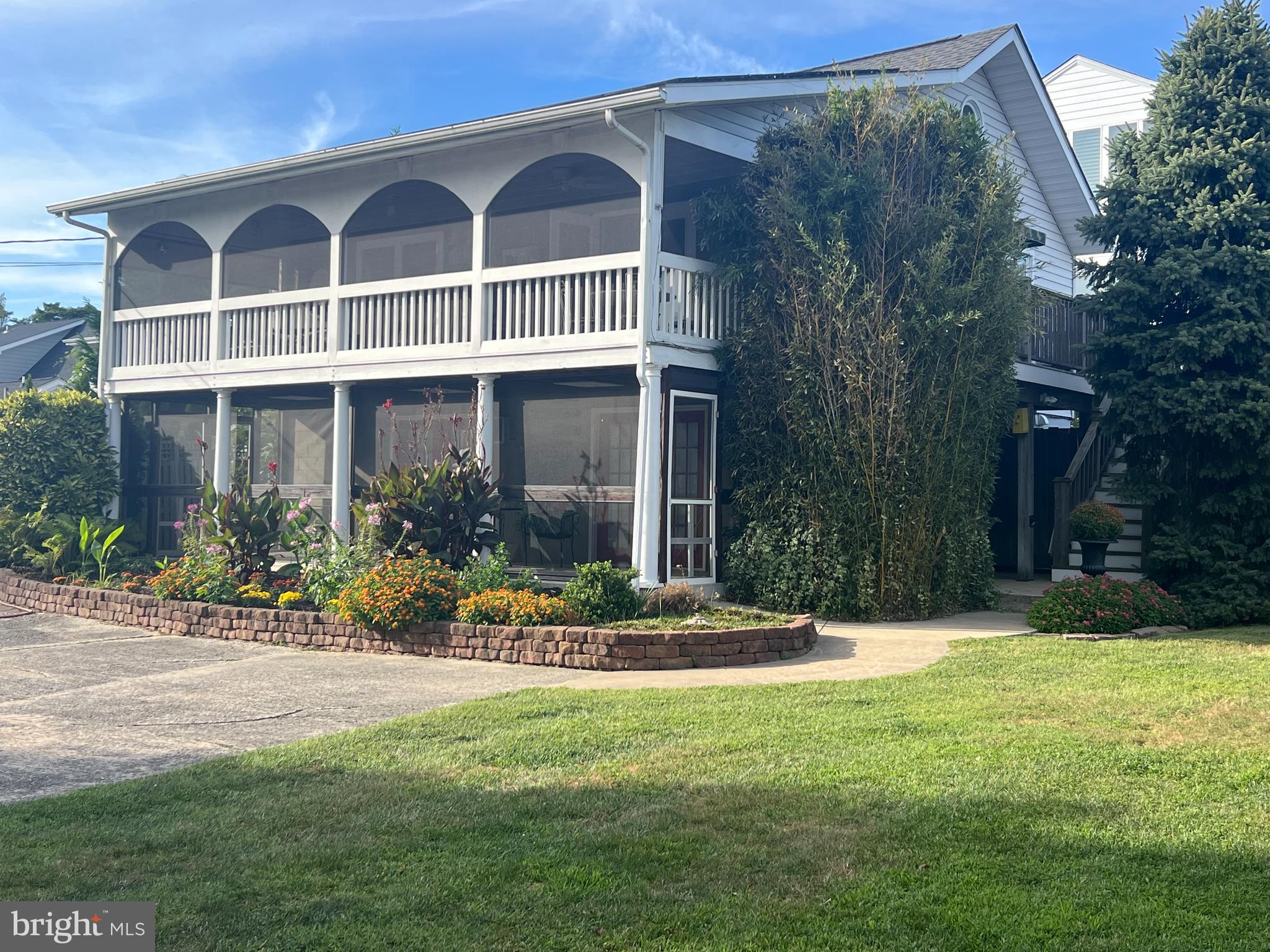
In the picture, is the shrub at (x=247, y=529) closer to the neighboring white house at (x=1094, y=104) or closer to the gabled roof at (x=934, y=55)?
the gabled roof at (x=934, y=55)

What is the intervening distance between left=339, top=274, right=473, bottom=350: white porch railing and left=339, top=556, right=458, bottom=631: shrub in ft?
14.4

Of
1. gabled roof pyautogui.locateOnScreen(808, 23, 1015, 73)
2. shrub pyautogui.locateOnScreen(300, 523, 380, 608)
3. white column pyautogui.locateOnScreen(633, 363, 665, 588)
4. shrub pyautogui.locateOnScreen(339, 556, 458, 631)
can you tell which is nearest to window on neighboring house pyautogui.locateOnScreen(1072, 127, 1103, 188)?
gabled roof pyautogui.locateOnScreen(808, 23, 1015, 73)

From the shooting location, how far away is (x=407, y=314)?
15234 mm

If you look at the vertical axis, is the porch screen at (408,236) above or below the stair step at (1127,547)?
above

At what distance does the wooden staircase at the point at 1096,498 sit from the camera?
48.8 ft

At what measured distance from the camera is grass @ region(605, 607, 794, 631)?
1033 centimetres

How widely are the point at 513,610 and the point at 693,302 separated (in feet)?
15.8

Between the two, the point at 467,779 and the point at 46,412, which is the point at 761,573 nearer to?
the point at 467,779

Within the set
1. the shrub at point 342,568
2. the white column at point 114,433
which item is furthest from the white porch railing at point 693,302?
the white column at point 114,433

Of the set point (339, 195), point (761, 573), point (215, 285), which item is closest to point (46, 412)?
point (215, 285)

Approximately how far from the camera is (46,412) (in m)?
17.4

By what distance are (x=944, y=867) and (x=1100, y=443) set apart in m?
13.7

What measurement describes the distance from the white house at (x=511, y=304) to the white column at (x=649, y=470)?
1.1 inches

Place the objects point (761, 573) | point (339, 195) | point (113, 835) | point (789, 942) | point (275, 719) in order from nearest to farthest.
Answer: point (789, 942), point (113, 835), point (275, 719), point (761, 573), point (339, 195)
